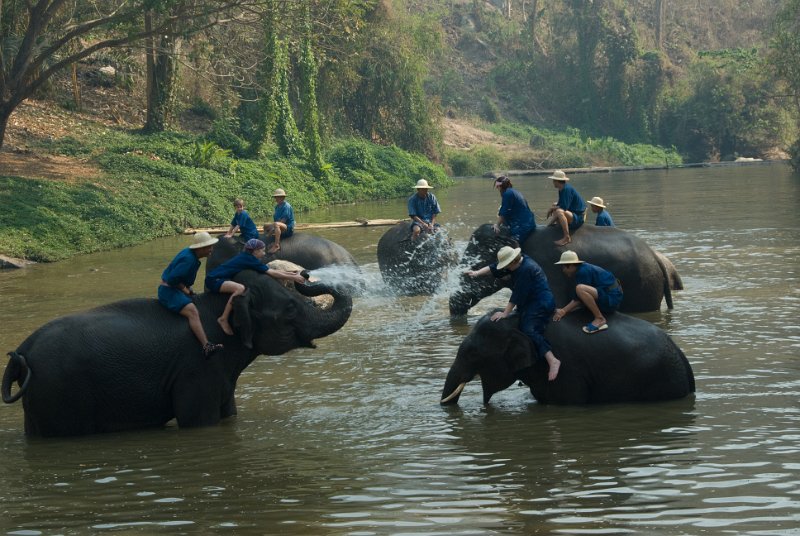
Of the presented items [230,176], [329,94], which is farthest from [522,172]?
[230,176]

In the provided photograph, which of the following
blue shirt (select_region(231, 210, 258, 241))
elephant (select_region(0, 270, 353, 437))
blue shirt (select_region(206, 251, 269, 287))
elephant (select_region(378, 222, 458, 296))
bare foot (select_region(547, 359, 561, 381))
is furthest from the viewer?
elephant (select_region(378, 222, 458, 296))

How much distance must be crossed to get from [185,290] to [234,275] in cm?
44

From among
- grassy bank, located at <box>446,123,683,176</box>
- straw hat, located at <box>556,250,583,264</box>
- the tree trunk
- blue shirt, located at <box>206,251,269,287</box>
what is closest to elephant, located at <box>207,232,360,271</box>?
blue shirt, located at <box>206,251,269,287</box>

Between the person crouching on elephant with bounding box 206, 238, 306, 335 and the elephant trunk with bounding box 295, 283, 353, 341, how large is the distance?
0.44 feet

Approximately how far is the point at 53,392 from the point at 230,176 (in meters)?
26.4

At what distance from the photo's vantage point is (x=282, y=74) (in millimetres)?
42125

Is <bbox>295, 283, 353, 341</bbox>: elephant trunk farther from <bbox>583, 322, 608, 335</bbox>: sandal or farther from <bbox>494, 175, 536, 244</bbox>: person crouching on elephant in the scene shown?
<bbox>494, 175, 536, 244</bbox>: person crouching on elephant

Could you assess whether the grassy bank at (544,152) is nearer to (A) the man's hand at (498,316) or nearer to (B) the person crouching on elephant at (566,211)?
(B) the person crouching on elephant at (566,211)

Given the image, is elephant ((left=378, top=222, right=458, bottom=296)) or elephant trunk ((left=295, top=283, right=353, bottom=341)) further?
elephant ((left=378, top=222, right=458, bottom=296))

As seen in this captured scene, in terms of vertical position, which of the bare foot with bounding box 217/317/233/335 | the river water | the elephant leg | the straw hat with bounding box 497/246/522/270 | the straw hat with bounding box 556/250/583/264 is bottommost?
the river water

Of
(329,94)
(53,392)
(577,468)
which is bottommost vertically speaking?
(577,468)

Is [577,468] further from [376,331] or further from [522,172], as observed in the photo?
[522,172]

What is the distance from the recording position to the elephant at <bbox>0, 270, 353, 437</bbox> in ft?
31.0

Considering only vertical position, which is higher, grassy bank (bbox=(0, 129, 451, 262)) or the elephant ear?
grassy bank (bbox=(0, 129, 451, 262))
